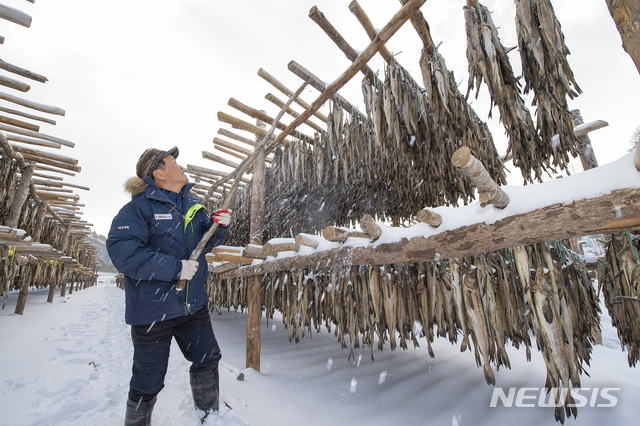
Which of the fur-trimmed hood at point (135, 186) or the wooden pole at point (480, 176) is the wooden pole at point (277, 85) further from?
the wooden pole at point (480, 176)

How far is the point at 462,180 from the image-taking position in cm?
414

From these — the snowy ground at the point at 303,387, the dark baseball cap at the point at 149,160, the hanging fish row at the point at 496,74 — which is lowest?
the snowy ground at the point at 303,387

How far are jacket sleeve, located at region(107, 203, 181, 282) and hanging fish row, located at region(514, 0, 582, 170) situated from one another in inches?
116

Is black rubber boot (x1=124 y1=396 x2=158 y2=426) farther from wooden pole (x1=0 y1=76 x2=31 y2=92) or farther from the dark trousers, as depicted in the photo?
wooden pole (x1=0 y1=76 x2=31 y2=92)

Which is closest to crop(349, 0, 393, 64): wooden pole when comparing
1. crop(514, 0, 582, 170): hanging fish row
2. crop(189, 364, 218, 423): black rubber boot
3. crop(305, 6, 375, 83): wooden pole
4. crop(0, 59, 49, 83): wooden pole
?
crop(305, 6, 375, 83): wooden pole

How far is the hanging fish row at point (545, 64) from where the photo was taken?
182 centimetres

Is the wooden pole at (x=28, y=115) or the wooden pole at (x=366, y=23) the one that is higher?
the wooden pole at (x=28, y=115)

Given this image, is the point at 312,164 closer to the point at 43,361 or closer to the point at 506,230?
the point at 506,230

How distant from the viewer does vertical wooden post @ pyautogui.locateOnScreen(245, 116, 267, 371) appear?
3.39m

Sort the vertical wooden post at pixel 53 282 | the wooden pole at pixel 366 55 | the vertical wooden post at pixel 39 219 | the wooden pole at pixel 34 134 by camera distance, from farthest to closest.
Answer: the vertical wooden post at pixel 53 282 → the vertical wooden post at pixel 39 219 → the wooden pole at pixel 34 134 → the wooden pole at pixel 366 55

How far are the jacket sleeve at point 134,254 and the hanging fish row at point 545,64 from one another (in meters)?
2.95

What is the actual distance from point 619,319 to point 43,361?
19.4 feet

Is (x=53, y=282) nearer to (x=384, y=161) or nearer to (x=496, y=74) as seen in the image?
(x=384, y=161)

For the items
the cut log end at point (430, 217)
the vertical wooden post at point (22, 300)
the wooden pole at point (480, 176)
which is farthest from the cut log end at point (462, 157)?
the vertical wooden post at point (22, 300)
